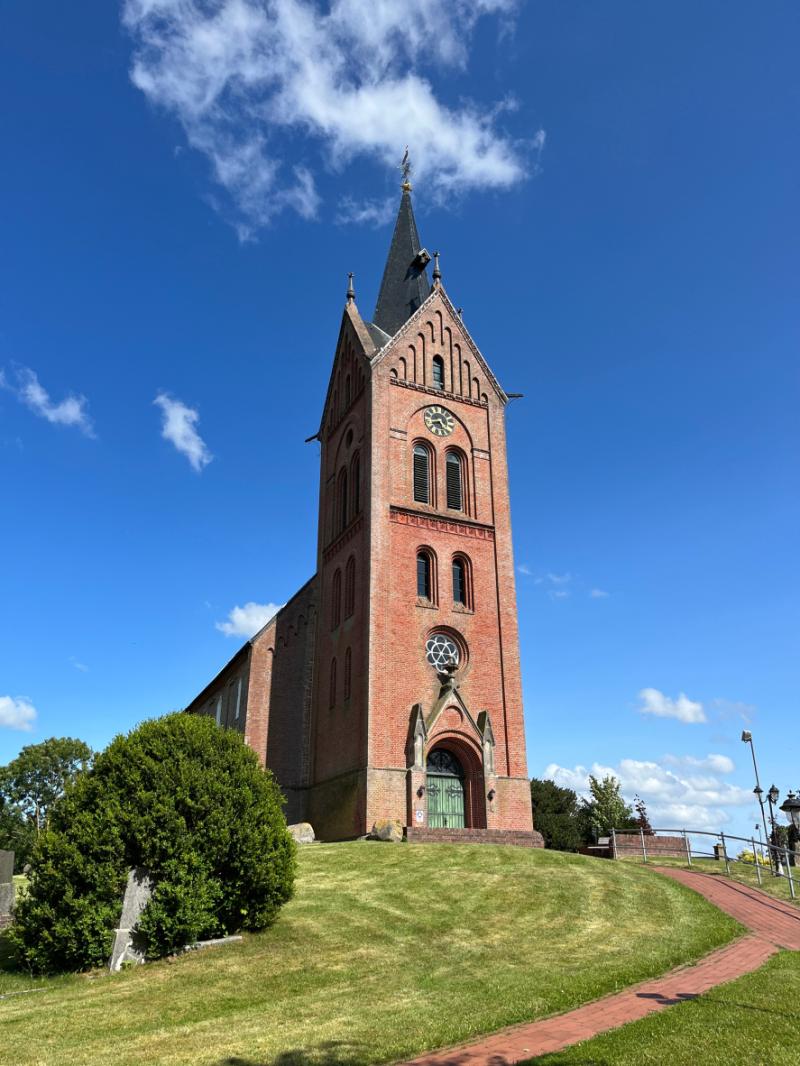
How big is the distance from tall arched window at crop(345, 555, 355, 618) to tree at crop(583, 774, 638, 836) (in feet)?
79.8

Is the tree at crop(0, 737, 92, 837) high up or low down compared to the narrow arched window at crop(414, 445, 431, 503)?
down

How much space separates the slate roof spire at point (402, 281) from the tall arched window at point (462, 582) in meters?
12.2

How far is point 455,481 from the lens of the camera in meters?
34.3

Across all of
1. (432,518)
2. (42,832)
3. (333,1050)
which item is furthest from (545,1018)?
(432,518)

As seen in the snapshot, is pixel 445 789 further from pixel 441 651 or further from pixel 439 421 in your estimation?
pixel 439 421

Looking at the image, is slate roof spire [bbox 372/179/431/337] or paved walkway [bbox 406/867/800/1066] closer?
paved walkway [bbox 406/867/800/1066]

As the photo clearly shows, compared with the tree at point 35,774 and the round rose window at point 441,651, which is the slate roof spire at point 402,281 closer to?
the round rose window at point 441,651

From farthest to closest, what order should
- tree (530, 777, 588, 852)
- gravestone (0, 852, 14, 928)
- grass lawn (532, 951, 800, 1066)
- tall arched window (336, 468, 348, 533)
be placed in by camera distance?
1. tree (530, 777, 588, 852)
2. tall arched window (336, 468, 348, 533)
3. gravestone (0, 852, 14, 928)
4. grass lawn (532, 951, 800, 1066)

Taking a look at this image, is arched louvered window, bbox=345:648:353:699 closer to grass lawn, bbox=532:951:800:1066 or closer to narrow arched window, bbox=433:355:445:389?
narrow arched window, bbox=433:355:445:389

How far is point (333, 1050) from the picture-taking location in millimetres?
7836

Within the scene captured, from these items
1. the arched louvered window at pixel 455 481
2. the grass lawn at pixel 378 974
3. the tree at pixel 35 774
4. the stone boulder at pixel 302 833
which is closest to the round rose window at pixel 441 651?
the arched louvered window at pixel 455 481

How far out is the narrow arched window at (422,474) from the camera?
3300cm

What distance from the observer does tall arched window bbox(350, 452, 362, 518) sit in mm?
33750

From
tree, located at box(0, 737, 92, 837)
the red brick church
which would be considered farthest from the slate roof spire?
tree, located at box(0, 737, 92, 837)
